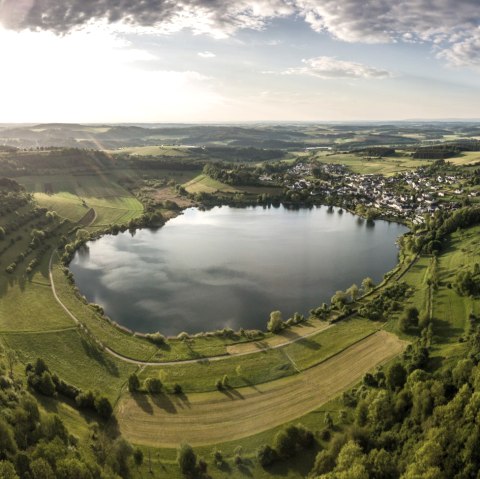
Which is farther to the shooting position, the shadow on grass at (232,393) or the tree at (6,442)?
the shadow on grass at (232,393)


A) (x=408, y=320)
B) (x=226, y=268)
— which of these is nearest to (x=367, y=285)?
(x=408, y=320)

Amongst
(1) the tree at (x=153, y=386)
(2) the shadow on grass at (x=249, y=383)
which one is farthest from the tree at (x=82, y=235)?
(2) the shadow on grass at (x=249, y=383)

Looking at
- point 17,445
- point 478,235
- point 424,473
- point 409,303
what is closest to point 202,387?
point 17,445

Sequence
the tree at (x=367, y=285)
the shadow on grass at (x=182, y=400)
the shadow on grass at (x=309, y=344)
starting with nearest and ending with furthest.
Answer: the shadow on grass at (x=182, y=400) < the shadow on grass at (x=309, y=344) < the tree at (x=367, y=285)

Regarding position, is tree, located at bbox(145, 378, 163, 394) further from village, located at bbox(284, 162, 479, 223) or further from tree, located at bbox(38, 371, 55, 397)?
village, located at bbox(284, 162, 479, 223)

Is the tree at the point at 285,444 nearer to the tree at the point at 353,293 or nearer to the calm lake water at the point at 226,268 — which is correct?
A: the calm lake water at the point at 226,268

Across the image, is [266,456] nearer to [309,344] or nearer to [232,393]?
[232,393]

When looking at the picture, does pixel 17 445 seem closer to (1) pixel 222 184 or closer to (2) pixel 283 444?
(2) pixel 283 444

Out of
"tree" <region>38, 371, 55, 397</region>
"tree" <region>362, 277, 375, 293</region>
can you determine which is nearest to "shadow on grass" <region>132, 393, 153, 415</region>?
"tree" <region>38, 371, 55, 397</region>
